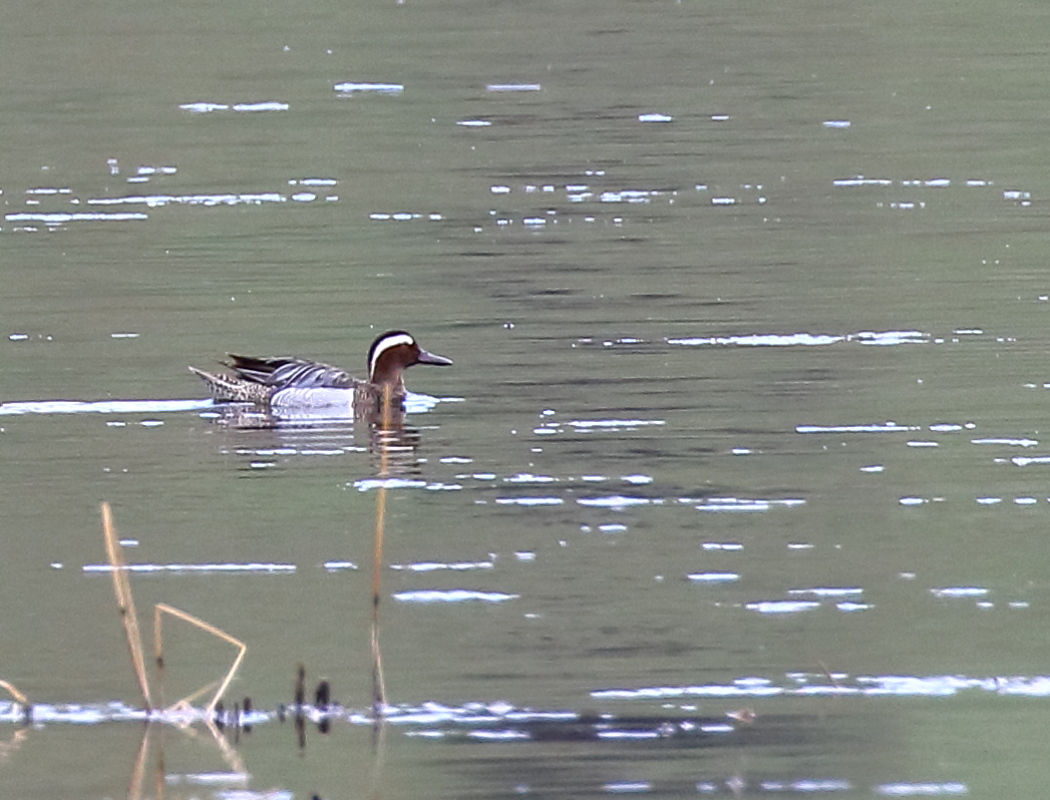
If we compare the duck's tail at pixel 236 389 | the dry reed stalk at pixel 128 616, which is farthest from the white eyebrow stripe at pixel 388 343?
the dry reed stalk at pixel 128 616

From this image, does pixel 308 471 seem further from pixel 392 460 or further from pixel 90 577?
pixel 90 577

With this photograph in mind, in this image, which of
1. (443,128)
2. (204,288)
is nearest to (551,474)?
(204,288)

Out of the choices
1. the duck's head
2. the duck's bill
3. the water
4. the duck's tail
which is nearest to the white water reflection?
the water

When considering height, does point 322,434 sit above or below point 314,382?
below

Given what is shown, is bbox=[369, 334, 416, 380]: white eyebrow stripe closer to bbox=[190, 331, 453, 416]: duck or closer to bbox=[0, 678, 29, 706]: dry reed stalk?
bbox=[190, 331, 453, 416]: duck

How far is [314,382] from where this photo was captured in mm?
14695

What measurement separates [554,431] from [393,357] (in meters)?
1.77

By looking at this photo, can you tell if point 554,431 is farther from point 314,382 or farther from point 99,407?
point 99,407

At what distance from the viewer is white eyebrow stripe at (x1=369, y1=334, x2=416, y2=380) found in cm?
1480

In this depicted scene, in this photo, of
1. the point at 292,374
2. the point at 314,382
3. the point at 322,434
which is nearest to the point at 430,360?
the point at 314,382

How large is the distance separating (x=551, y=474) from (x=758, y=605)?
268 cm

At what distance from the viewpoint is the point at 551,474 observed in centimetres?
1220

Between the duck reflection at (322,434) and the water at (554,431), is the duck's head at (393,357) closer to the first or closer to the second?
the duck reflection at (322,434)

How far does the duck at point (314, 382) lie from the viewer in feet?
48.1
